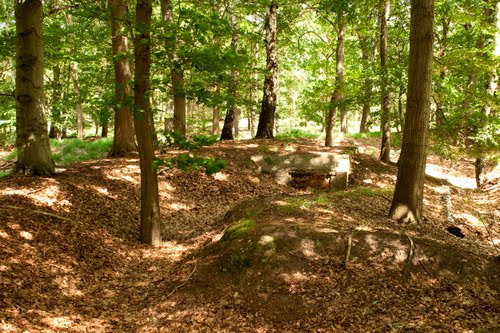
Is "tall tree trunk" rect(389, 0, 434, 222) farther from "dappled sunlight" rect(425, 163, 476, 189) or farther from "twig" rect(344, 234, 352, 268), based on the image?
"dappled sunlight" rect(425, 163, 476, 189)

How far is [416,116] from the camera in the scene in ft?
26.5

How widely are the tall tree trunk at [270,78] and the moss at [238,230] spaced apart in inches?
353

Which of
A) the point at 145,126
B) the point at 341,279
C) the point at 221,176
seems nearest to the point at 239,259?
the point at 341,279

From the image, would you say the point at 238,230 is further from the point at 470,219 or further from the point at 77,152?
the point at 77,152

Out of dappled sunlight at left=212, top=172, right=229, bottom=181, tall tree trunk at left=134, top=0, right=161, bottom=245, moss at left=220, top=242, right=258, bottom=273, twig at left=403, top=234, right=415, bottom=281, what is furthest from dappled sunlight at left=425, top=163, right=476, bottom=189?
tall tree trunk at left=134, top=0, right=161, bottom=245

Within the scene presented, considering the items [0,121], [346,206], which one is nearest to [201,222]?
[346,206]

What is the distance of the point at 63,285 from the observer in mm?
5496

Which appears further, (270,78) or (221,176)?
(270,78)

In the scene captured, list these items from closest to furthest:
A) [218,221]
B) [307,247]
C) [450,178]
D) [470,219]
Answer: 1. [307,247]
2. [218,221]
3. [470,219]
4. [450,178]

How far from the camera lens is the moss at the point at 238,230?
6820mm

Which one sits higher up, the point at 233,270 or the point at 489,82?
the point at 489,82

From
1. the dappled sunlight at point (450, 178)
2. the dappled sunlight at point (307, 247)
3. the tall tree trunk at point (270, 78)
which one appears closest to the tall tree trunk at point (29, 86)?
the dappled sunlight at point (307, 247)

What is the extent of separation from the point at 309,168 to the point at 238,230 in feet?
20.3

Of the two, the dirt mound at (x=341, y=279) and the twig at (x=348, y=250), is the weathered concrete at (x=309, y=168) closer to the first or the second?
the dirt mound at (x=341, y=279)
